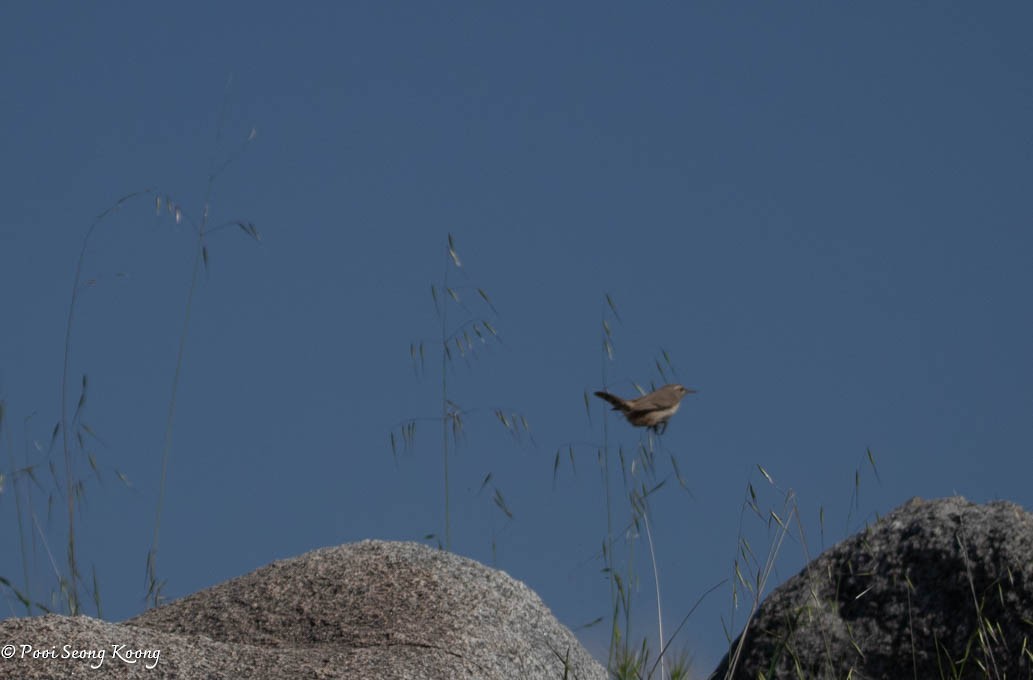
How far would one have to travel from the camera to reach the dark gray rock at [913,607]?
3066mm

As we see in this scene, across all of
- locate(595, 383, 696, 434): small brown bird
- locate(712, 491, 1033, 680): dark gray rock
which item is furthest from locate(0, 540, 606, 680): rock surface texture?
locate(595, 383, 696, 434): small brown bird

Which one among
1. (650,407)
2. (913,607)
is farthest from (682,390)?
(913,607)

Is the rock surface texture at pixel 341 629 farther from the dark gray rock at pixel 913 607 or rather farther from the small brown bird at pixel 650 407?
the small brown bird at pixel 650 407

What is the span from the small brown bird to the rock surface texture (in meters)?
0.92

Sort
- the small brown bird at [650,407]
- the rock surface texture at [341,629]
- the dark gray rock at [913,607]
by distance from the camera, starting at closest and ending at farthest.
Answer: the dark gray rock at [913,607]
the rock surface texture at [341,629]
the small brown bird at [650,407]

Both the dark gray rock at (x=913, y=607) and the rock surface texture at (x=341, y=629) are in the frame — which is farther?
the rock surface texture at (x=341, y=629)

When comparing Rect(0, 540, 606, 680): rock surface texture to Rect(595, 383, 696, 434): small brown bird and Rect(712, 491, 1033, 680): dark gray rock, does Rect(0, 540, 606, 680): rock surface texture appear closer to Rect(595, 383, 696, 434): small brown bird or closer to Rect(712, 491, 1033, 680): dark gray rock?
Rect(712, 491, 1033, 680): dark gray rock

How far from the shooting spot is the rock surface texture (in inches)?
136

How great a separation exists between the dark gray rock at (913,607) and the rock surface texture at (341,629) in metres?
0.70

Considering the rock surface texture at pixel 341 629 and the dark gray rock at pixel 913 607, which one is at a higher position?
the dark gray rock at pixel 913 607

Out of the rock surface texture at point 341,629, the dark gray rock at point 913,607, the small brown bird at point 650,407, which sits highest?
the small brown bird at point 650,407

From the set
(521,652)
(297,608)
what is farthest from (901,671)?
(297,608)

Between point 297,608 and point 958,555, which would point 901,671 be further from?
point 297,608

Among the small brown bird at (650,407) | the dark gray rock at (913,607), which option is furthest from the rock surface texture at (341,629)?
the small brown bird at (650,407)
